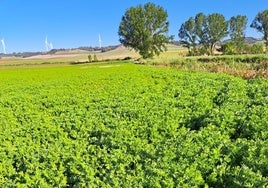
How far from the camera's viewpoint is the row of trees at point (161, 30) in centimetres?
8238

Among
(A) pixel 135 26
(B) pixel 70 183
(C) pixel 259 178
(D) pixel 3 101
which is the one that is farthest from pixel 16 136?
(A) pixel 135 26

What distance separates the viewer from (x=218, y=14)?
96.2m

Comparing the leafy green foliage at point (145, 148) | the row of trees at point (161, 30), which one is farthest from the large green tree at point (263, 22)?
the leafy green foliage at point (145, 148)

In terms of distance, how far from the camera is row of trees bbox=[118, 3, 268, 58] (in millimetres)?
82375

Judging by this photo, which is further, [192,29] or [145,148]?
[192,29]

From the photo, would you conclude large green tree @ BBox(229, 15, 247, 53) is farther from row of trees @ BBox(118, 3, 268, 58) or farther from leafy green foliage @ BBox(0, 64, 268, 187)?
leafy green foliage @ BBox(0, 64, 268, 187)

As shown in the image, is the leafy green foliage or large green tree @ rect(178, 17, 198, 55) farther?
large green tree @ rect(178, 17, 198, 55)

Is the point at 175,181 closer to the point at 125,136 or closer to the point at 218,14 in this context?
the point at 125,136

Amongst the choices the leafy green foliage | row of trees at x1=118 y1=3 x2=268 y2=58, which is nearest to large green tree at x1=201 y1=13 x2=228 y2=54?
row of trees at x1=118 y1=3 x2=268 y2=58

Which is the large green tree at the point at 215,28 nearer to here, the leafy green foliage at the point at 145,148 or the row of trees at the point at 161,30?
the row of trees at the point at 161,30

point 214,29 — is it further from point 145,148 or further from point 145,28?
point 145,148

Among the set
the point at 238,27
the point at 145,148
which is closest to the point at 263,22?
the point at 238,27

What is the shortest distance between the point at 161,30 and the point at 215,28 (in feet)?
59.2

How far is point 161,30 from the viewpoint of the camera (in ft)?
280
